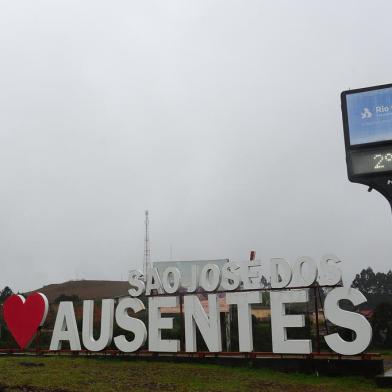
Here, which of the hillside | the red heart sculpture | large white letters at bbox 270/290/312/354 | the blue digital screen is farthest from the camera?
the hillside

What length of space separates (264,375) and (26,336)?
34.7 ft

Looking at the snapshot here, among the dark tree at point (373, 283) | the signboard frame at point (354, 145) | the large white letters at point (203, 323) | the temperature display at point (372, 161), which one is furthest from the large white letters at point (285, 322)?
the dark tree at point (373, 283)

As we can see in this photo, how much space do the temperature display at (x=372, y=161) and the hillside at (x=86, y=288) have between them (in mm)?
44834

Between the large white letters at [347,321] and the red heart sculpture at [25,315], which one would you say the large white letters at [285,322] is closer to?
the large white letters at [347,321]

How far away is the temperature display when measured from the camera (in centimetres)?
1375

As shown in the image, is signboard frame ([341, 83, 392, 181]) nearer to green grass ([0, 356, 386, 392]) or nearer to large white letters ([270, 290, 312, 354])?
large white letters ([270, 290, 312, 354])

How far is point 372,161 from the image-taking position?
45.8 ft

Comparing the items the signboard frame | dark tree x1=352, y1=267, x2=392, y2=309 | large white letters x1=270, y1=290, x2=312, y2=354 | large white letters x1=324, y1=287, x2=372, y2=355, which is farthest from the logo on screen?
dark tree x1=352, y1=267, x2=392, y2=309

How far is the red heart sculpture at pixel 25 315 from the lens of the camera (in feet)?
69.7

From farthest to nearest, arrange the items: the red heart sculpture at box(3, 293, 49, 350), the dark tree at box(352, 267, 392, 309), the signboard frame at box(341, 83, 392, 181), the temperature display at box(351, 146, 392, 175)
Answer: the dark tree at box(352, 267, 392, 309)
the red heart sculpture at box(3, 293, 49, 350)
the signboard frame at box(341, 83, 392, 181)
the temperature display at box(351, 146, 392, 175)

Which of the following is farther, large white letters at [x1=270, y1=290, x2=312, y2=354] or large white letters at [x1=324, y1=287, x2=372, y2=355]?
large white letters at [x1=270, y1=290, x2=312, y2=354]

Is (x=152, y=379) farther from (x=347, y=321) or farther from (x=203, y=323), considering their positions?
(x=347, y=321)

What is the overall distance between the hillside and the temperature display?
44834mm

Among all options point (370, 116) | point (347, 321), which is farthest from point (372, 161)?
point (347, 321)
